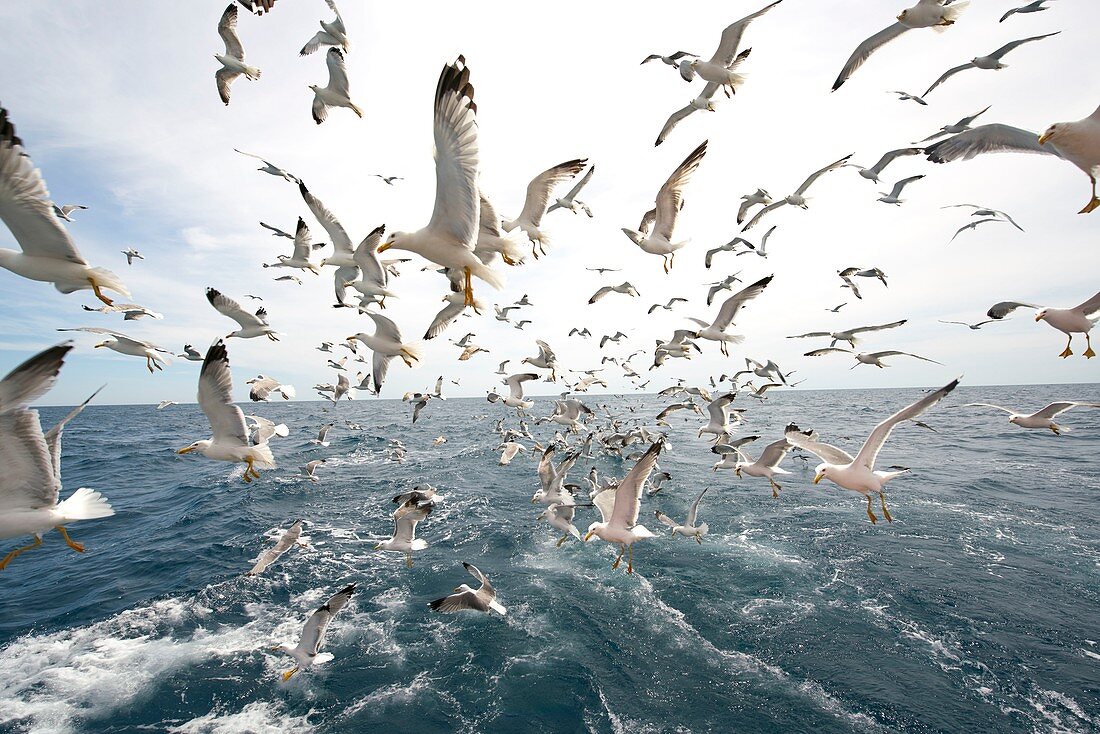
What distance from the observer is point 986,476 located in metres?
20.2

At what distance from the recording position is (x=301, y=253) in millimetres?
10109

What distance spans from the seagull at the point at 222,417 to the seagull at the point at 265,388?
2258 millimetres

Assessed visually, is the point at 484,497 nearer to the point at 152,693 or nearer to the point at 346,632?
the point at 346,632

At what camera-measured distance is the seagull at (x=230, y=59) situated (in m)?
8.98

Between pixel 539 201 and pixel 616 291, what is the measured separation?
5650mm

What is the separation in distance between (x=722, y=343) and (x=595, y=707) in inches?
302

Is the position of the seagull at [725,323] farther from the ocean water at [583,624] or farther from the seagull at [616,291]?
the ocean water at [583,624]

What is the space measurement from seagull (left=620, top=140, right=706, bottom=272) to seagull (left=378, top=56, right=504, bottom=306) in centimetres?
407

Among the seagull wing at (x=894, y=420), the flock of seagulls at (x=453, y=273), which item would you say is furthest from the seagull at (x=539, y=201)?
the seagull wing at (x=894, y=420)

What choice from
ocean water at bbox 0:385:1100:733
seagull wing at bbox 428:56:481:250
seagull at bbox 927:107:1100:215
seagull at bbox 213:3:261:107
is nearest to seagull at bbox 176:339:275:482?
ocean water at bbox 0:385:1100:733

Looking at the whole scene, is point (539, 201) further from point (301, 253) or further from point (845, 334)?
point (845, 334)

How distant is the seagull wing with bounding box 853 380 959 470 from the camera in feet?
19.3

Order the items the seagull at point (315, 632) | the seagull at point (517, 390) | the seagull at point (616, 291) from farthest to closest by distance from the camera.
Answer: the seagull at point (517, 390)
the seagull at point (616, 291)
the seagull at point (315, 632)

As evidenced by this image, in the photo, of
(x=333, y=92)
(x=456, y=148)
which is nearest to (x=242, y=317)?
(x=333, y=92)
